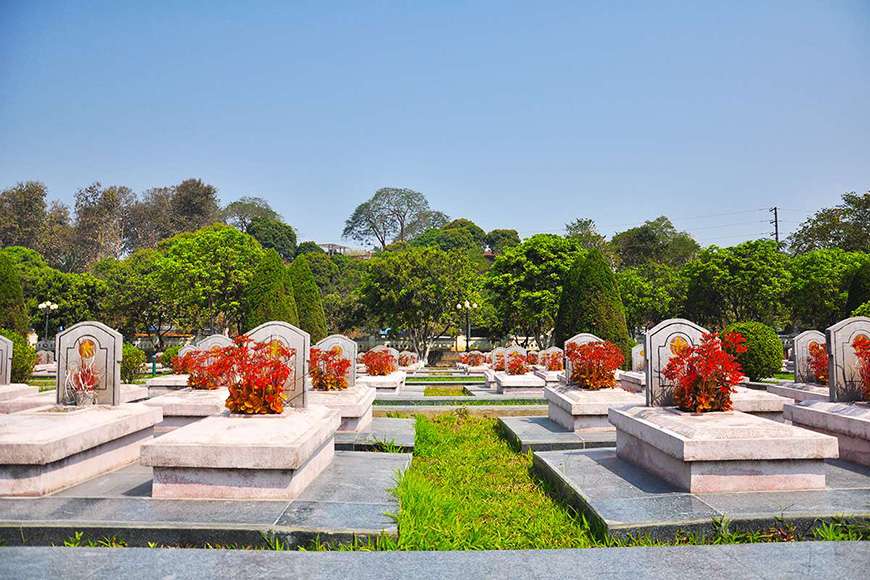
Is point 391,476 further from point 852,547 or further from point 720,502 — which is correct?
point 852,547

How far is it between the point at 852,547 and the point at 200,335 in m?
40.4

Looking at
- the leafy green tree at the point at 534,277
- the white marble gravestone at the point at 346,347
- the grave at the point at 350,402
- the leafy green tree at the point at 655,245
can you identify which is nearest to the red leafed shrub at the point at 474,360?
the leafy green tree at the point at 534,277

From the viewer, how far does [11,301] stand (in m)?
20.6

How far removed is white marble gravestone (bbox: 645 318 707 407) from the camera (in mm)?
6785

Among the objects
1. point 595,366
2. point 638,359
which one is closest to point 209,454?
point 595,366

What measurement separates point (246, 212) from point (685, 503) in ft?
232

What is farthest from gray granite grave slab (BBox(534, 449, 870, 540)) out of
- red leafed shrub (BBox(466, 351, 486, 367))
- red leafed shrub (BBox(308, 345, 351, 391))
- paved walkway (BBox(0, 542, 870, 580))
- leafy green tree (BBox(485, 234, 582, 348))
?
leafy green tree (BBox(485, 234, 582, 348))

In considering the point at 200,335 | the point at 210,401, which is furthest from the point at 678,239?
the point at 210,401

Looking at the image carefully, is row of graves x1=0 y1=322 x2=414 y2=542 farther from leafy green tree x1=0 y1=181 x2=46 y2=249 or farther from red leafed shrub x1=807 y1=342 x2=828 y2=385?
leafy green tree x1=0 y1=181 x2=46 y2=249

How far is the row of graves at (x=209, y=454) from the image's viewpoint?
4.39 m

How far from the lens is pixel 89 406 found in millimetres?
6836

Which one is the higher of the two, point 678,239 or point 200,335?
point 678,239

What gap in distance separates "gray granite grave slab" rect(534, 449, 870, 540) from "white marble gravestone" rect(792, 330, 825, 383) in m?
5.77

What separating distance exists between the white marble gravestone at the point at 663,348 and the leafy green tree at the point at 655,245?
5014cm
